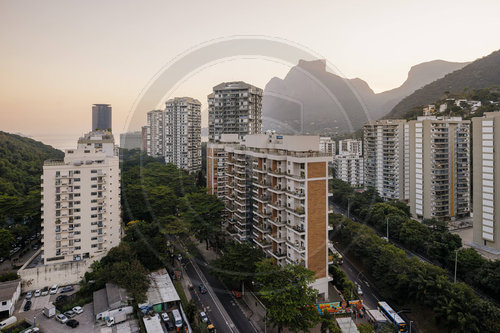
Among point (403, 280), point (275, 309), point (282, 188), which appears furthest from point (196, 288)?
point (403, 280)

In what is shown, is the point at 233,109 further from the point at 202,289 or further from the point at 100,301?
the point at 100,301

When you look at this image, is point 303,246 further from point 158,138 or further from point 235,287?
point 158,138

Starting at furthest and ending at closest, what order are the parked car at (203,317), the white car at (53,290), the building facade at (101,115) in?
the building facade at (101,115) → the white car at (53,290) → the parked car at (203,317)

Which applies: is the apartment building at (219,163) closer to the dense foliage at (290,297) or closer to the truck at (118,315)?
the truck at (118,315)

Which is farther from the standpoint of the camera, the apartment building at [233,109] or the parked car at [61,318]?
the apartment building at [233,109]

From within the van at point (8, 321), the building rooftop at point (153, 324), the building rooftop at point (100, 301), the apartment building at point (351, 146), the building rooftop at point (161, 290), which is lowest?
the van at point (8, 321)

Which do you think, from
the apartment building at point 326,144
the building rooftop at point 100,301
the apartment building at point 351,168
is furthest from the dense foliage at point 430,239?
the building rooftop at point 100,301

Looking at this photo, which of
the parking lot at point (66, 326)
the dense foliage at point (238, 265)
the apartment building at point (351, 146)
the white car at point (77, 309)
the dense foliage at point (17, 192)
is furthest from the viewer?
the apartment building at point (351, 146)
